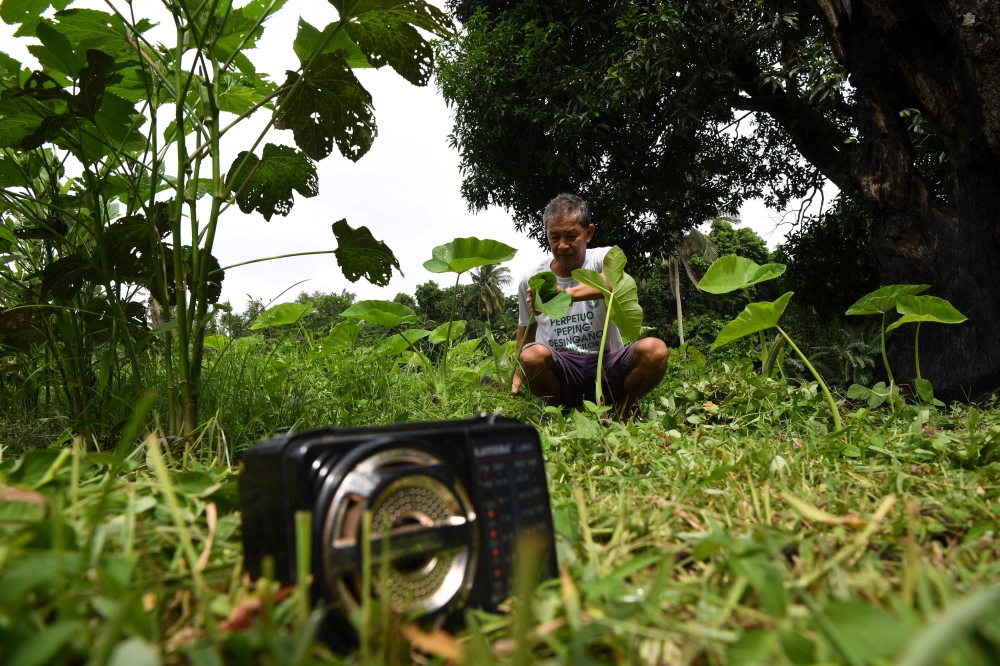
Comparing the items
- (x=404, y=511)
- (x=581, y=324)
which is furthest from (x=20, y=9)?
(x=581, y=324)

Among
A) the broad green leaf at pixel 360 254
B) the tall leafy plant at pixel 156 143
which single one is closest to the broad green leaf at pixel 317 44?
the tall leafy plant at pixel 156 143

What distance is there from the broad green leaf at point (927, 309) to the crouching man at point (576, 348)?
0.83 m

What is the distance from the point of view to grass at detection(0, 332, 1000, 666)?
0.44 m

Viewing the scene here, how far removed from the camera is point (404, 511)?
1.98ft

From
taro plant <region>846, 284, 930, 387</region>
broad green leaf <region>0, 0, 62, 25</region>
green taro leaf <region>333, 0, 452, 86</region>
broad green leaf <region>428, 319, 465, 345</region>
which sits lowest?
taro plant <region>846, 284, 930, 387</region>

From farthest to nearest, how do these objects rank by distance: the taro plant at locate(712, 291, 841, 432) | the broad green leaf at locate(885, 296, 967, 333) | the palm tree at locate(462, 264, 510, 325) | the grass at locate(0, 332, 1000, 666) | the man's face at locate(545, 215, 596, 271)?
the palm tree at locate(462, 264, 510, 325) → the man's face at locate(545, 215, 596, 271) → the broad green leaf at locate(885, 296, 967, 333) → the taro plant at locate(712, 291, 841, 432) → the grass at locate(0, 332, 1000, 666)

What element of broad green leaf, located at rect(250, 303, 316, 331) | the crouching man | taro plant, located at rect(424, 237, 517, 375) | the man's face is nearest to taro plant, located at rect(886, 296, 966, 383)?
the crouching man

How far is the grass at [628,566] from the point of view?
44cm

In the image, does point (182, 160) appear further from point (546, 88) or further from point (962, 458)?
point (546, 88)

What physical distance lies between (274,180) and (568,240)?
4.55 ft

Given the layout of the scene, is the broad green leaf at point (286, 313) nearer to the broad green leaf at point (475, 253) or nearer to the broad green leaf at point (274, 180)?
the broad green leaf at point (475, 253)

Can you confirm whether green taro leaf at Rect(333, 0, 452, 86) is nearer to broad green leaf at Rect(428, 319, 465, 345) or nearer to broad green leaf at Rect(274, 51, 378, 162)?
broad green leaf at Rect(274, 51, 378, 162)

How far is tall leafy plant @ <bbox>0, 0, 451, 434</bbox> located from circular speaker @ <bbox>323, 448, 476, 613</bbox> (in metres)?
0.96

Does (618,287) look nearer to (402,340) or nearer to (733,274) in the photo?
(733,274)
